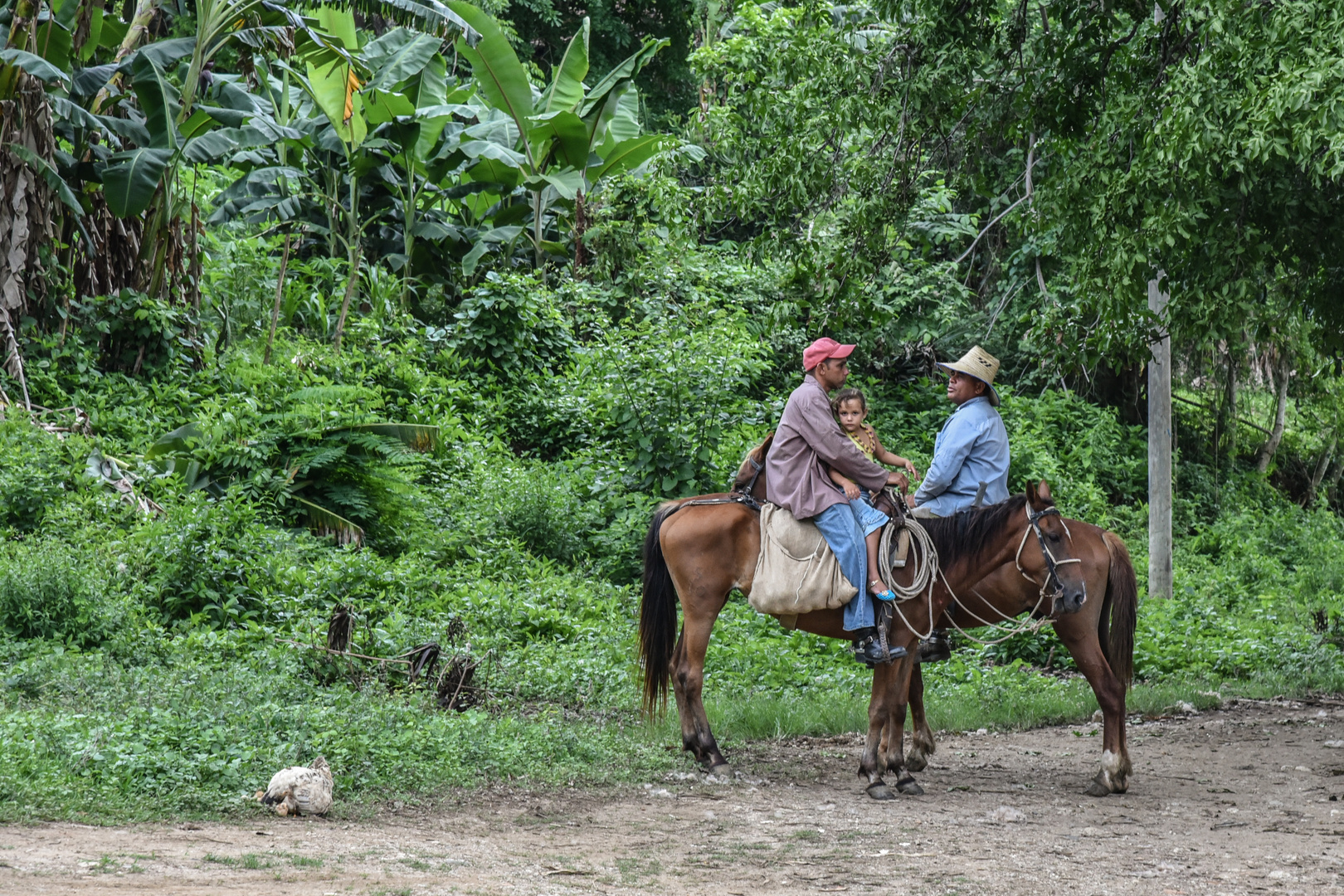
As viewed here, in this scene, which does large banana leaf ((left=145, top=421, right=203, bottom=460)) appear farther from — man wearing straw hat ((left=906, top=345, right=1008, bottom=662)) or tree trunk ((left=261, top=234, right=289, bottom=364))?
man wearing straw hat ((left=906, top=345, right=1008, bottom=662))

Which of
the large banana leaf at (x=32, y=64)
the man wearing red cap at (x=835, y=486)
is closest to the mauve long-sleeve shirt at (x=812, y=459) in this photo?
the man wearing red cap at (x=835, y=486)

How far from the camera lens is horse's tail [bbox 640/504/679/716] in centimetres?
772

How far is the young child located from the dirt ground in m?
1.73

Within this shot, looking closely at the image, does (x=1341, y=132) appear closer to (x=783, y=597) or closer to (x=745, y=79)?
(x=783, y=597)

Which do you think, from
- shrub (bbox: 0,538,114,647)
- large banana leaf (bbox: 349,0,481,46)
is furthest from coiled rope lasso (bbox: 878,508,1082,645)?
large banana leaf (bbox: 349,0,481,46)

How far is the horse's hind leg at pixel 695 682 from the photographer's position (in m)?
7.33

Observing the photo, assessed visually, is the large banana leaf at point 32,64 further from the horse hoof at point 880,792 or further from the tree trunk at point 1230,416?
the tree trunk at point 1230,416

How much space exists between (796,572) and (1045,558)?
1.42 m

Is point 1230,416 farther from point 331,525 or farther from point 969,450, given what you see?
point 331,525

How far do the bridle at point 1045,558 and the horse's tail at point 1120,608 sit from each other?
0.97ft

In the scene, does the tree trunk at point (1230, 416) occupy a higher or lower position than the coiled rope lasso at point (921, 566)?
higher

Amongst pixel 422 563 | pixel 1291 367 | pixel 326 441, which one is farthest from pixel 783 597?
pixel 1291 367

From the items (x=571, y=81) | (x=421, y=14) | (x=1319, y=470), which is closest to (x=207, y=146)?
(x=421, y=14)

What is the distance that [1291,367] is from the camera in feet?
61.1
